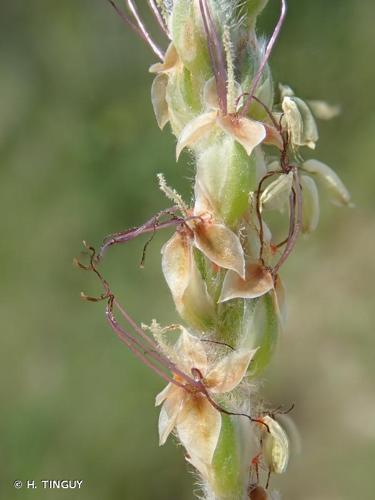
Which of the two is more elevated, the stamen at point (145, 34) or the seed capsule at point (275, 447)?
the stamen at point (145, 34)

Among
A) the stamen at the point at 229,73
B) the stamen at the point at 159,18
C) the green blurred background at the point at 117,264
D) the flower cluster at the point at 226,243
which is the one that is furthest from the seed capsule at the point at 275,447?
the green blurred background at the point at 117,264

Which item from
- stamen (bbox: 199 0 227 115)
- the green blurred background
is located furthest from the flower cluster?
the green blurred background

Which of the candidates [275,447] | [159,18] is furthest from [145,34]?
[275,447]

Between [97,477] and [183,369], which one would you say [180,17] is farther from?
[97,477]

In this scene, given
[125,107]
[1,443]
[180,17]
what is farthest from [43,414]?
[180,17]

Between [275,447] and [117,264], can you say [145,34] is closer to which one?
[275,447]

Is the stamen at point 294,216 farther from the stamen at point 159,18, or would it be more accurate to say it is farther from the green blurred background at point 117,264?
the green blurred background at point 117,264

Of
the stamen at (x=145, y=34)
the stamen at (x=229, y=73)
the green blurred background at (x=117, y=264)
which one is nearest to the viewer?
the stamen at (x=229, y=73)
